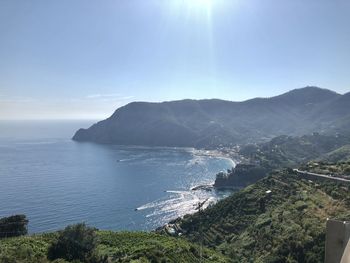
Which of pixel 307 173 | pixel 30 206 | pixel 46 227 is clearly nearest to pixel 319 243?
pixel 307 173

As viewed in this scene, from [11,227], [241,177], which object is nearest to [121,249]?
[11,227]

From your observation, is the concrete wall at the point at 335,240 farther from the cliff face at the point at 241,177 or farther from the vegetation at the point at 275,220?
the cliff face at the point at 241,177

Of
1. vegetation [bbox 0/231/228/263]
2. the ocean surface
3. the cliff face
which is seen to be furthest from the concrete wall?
the cliff face

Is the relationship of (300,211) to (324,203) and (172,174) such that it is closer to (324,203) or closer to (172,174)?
(324,203)

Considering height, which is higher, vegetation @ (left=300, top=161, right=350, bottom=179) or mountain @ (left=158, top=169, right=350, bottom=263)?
vegetation @ (left=300, top=161, right=350, bottom=179)

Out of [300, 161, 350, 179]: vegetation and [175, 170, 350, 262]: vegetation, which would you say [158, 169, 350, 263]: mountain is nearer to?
[175, 170, 350, 262]: vegetation
